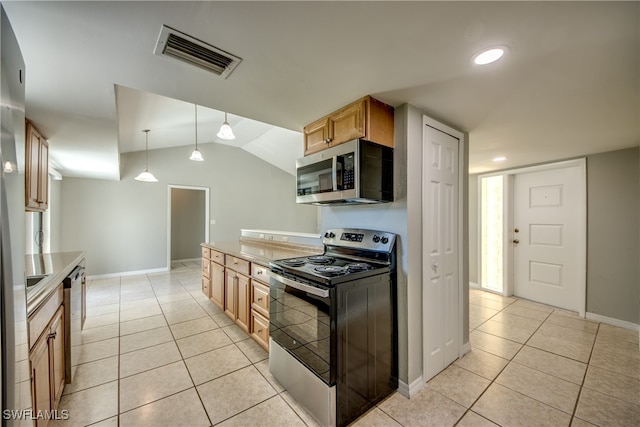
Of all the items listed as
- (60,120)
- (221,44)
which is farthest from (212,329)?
(221,44)

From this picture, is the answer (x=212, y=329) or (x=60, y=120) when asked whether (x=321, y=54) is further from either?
(x=212, y=329)

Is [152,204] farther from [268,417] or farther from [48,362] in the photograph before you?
[268,417]

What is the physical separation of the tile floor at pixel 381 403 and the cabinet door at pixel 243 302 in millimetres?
172

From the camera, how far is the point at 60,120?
212 cm

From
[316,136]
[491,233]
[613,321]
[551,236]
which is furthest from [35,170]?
[613,321]

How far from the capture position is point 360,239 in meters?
2.06

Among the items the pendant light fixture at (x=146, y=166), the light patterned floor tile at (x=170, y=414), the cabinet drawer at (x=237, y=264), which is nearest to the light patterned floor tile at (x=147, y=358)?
the light patterned floor tile at (x=170, y=414)

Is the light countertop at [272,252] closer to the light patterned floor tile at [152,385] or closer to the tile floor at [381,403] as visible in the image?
the tile floor at [381,403]

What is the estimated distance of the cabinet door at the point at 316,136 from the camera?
6.82 feet

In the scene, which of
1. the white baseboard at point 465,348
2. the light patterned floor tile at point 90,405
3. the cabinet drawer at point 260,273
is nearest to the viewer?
the light patterned floor tile at point 90,405

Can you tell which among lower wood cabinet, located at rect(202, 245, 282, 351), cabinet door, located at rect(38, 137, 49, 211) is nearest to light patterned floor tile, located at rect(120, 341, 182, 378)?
lower wood cabinet, located at rect(202, 245, 282, 351)

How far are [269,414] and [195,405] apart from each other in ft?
1.74

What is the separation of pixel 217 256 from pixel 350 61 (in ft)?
9.16

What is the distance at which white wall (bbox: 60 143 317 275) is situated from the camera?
4.96 m
